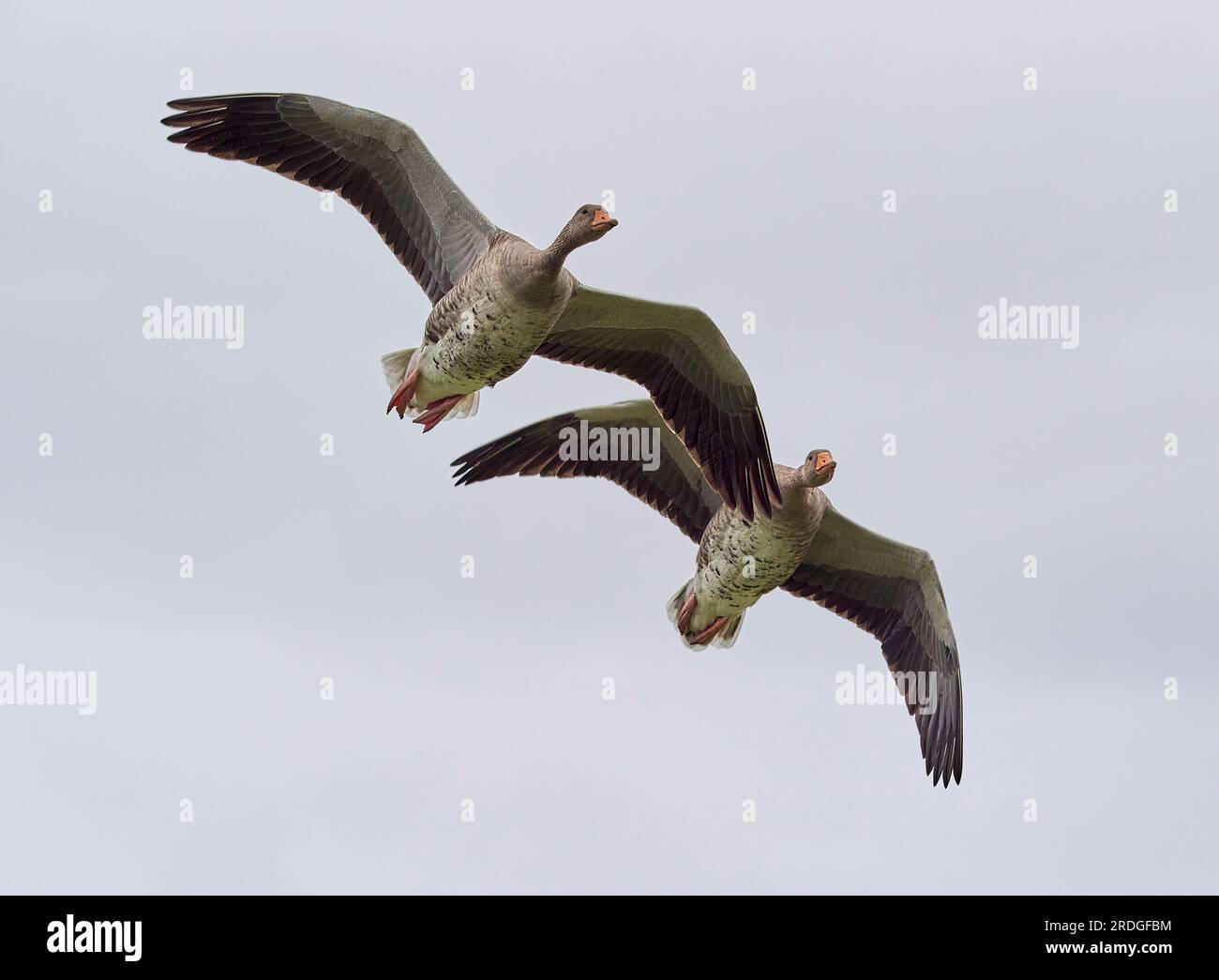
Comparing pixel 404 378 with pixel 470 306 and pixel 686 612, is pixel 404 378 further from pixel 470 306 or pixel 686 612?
pixel 686 612

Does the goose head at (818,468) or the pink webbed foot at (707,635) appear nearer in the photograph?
the goose head at (818,468)

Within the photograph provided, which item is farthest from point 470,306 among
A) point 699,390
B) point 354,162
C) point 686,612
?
point 686,612

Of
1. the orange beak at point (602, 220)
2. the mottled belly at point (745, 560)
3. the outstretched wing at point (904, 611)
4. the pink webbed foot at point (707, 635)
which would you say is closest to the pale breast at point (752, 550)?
the mottled belly at point (745, 560)

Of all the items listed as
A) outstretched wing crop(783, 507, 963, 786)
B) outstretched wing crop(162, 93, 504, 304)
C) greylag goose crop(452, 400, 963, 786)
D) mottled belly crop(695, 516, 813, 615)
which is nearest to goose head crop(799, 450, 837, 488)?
mottled belly crop(695, 516, 813, 615)

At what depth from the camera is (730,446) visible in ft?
69.7

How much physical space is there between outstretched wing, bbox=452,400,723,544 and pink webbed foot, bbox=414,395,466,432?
2034 millimetres

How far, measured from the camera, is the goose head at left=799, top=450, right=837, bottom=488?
21047mm

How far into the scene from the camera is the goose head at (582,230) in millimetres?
19516

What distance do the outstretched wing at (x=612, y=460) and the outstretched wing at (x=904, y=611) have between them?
1429 millimetres

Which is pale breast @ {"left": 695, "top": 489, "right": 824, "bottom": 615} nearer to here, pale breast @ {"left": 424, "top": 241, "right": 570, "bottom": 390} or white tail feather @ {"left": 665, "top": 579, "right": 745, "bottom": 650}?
white tail feather @ {"left": 665, "top": 579, "right": 745, "bottom": 650}

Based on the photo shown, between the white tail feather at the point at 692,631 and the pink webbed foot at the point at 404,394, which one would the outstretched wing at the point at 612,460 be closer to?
the white tail feather at the point at 692,631

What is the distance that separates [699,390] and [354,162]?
4.14m

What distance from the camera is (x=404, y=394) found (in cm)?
2078

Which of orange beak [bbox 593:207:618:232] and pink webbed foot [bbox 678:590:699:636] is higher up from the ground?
orange beak [bbox 593:207:618:232]
